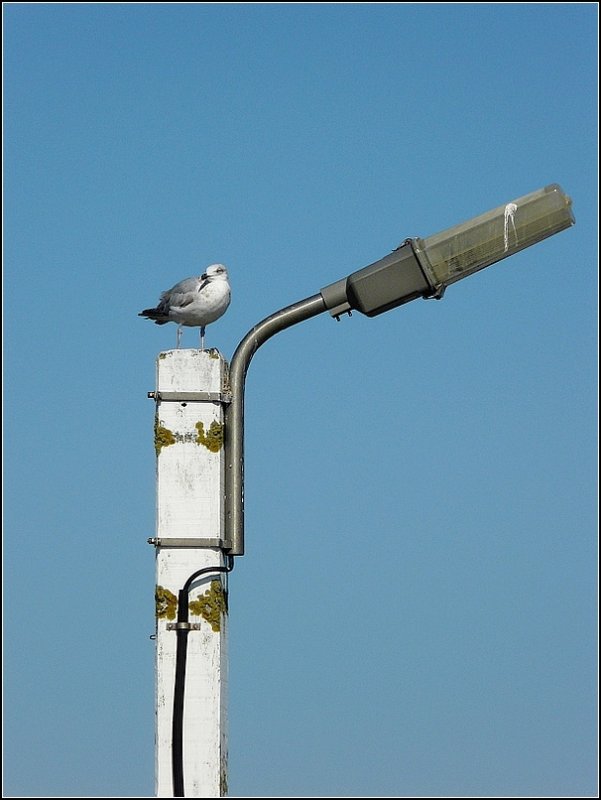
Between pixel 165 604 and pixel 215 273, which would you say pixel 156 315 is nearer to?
pixel 215 273

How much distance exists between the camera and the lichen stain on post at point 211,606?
14.2 ft

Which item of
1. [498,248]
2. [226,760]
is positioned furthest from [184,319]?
[226,760]

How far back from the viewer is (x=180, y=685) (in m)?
4.20

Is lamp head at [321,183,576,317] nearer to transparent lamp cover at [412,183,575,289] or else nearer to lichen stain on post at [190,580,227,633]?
transparent lamp cover at [412,183,575,289]

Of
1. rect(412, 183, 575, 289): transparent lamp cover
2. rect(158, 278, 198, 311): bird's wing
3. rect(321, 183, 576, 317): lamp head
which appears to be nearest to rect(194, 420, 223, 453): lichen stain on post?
rect(321, 183, 576, 317): lamp head

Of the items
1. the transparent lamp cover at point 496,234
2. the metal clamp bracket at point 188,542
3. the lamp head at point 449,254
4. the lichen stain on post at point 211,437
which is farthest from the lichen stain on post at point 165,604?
the transparent lamp cover at point 496,234

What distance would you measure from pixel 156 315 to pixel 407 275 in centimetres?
210

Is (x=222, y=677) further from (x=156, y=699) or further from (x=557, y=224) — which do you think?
(x=557, y=224)

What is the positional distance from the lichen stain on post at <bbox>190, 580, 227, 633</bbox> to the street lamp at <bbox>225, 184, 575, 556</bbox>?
18cm

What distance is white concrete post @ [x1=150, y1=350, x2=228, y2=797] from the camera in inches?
167

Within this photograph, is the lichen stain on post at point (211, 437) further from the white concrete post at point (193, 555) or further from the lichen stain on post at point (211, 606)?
the lichen stain on post at point (211, 606)

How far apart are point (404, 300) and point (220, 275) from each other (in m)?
1.84

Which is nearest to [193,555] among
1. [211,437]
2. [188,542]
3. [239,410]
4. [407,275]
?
[188,542]

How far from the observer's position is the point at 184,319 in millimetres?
6105
